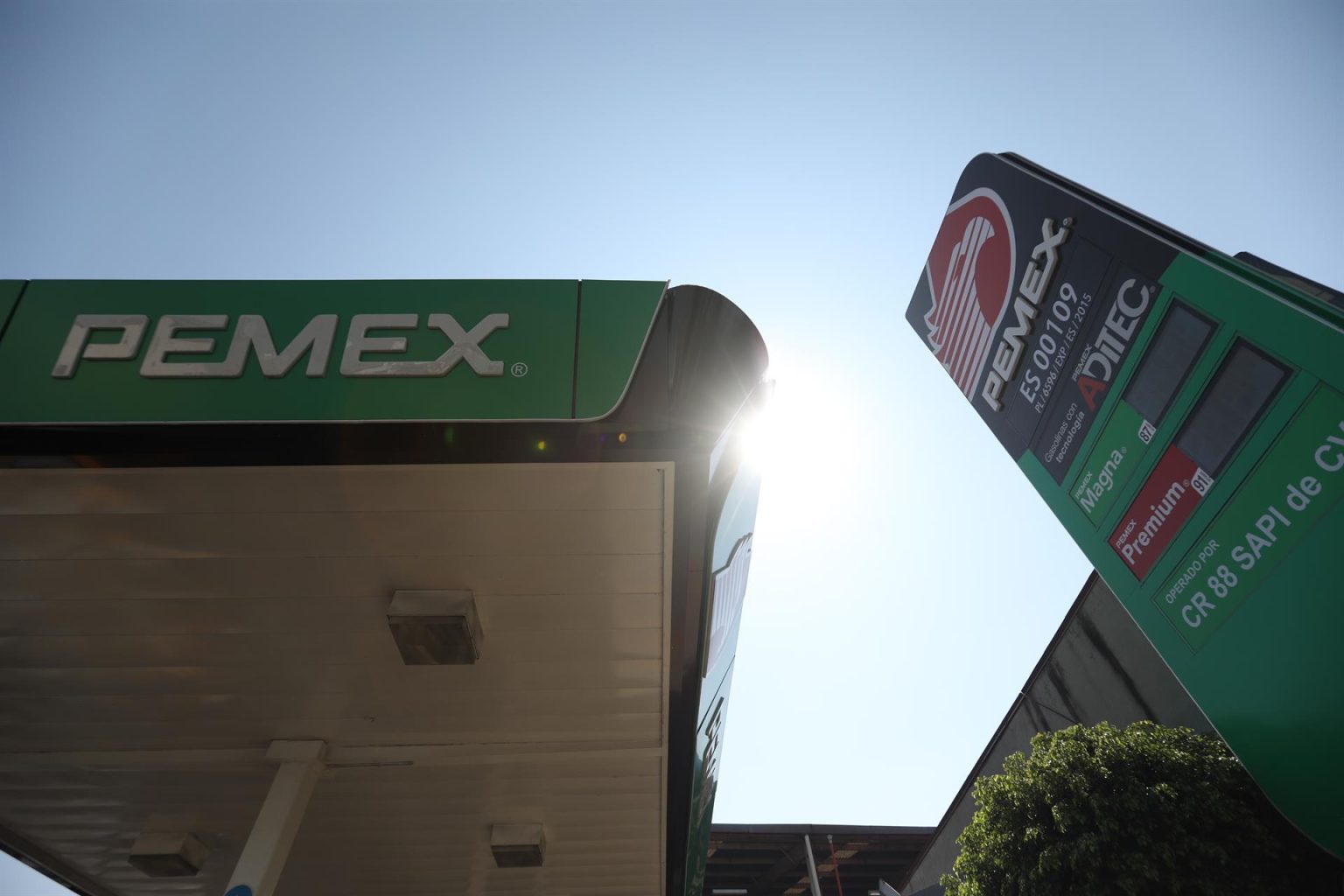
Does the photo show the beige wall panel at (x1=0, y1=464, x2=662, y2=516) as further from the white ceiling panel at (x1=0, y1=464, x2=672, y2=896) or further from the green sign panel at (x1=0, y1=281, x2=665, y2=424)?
the green sign panel at (x1=0, y1=281, x2=665, y2=424)

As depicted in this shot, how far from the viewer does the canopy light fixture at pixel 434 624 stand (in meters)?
3.61

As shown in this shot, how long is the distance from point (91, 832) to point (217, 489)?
467cm

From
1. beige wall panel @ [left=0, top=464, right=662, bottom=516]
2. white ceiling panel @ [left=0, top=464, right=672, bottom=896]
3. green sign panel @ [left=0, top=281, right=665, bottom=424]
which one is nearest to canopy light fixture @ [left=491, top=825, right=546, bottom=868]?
white ceiling panel @ [left=0, top=464, right=672, bottom=896]

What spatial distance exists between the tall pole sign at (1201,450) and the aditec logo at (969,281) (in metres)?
0.30

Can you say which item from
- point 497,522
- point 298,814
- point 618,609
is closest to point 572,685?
point 618,609

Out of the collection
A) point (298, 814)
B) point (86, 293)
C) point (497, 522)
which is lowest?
point (298, 814)

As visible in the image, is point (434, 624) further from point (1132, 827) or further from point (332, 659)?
point (1132, 827)

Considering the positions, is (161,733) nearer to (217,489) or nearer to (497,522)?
(217,489)

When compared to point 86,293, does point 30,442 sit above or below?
below

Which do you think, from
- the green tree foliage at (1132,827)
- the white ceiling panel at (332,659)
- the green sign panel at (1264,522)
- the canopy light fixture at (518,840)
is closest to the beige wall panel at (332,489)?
the white ceiling panel at (332,659)

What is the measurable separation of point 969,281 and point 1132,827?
7.05m

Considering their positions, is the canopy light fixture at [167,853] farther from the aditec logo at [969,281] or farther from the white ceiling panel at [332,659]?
the aditec logo at [969,281]

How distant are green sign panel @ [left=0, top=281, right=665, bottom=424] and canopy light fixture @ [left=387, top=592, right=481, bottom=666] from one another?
1.31 meters

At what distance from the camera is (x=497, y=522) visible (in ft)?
10.9
